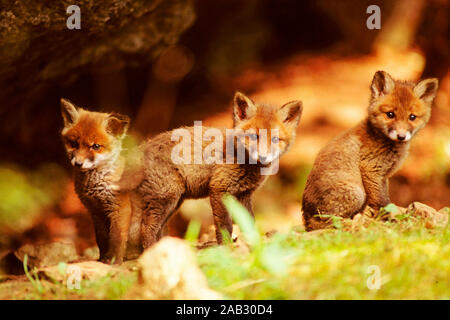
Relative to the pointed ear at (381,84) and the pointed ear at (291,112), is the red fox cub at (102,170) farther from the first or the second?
the pointed ear at (381,84)

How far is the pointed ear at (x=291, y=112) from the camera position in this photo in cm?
511

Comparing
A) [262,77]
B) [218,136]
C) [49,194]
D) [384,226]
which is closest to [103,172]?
[218,136]

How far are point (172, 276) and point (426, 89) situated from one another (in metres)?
3.41

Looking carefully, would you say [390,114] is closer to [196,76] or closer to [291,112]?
[291,112]

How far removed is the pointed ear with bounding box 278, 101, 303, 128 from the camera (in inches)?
201

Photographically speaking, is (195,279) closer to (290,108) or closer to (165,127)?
(290,108)

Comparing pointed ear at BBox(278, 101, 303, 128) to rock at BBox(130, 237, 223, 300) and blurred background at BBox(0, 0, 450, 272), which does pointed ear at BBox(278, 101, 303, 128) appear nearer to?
rock at BBox(130, 237, 223, 300)

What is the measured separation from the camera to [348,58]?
11.8m

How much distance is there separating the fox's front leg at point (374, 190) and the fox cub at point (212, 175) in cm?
96

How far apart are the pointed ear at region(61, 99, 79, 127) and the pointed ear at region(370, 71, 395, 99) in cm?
297

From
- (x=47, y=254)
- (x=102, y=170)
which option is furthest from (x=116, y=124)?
(x=47, y=254)

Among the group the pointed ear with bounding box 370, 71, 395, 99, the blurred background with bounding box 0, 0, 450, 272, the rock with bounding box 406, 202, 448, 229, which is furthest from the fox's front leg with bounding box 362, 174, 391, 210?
the blurred background with bounding box 0, 0, 450, 272

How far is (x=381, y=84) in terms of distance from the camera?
5445mm

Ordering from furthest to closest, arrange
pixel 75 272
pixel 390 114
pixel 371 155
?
pixel 371 155
pixel 390 114
pixel 75 272
